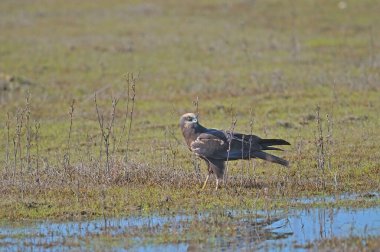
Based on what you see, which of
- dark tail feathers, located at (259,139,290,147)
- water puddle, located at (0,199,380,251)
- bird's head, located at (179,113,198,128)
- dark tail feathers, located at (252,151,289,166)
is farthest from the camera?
bird's head, located at (179,113,198,128)

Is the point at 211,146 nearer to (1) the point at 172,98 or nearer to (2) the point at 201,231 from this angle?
(2) the point at 201,231

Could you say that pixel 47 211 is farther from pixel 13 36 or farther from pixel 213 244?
pixel 13 36

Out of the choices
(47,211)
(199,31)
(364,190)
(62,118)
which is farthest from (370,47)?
(47,211)

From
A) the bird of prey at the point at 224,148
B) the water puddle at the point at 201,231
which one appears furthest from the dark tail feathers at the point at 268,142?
the water puddle at the point at 201,231

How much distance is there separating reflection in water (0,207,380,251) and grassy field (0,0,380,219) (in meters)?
0.42

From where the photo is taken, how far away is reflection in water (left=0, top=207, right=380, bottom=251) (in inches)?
364

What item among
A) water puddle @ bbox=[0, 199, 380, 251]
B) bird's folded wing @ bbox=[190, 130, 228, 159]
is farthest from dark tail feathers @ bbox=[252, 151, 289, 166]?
water puddle @ bbox=[0, 199, 380, 251]

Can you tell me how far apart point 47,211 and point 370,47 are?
19.2 metres

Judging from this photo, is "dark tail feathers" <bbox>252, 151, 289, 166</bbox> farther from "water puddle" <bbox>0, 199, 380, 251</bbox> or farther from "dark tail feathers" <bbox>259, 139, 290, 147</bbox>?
"water puddle" <bbox>0, 199, 380, 251</bbox>

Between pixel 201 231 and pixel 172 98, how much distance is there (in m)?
11.9

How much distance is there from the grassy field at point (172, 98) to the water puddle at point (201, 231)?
0.41 m

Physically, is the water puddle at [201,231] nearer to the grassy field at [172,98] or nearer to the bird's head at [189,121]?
the grassy field at [172,98]

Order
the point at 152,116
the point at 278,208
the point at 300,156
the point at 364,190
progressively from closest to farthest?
the point at 278,208 < the point at 364,190 < the point at 300,156 < the point at 152,116

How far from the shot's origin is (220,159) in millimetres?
11891
